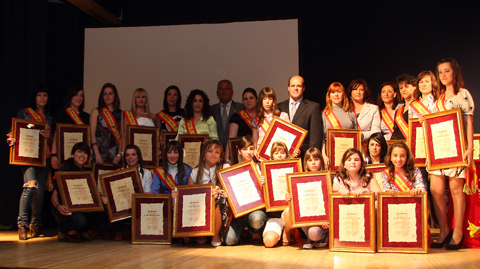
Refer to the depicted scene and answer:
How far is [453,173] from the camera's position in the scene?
402cm

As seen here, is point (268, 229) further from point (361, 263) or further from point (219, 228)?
point (361, 263)

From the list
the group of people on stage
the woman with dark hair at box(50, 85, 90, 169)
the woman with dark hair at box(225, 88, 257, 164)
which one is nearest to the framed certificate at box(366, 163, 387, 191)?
the group of people on stage

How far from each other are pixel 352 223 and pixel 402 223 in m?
0.39

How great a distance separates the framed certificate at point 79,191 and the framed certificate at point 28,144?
0.53m

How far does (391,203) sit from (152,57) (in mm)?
4574

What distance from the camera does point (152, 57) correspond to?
23.7ft

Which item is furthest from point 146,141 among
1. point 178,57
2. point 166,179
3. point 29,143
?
point 178,57

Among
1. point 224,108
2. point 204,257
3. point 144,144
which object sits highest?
point 224,108

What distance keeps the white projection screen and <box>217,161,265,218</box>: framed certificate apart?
278 cm

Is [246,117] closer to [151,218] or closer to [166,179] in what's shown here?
[166,179]

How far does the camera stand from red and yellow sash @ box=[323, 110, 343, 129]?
491cm

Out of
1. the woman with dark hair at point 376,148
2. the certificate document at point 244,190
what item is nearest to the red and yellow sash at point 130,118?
the certificate document at point 244,190

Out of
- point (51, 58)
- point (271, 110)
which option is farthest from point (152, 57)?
point (271, 110)

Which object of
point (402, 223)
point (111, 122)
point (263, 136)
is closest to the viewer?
point (402, 223)
